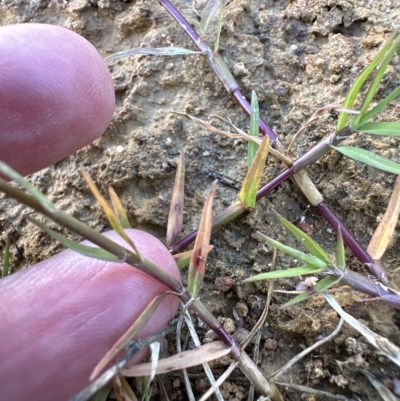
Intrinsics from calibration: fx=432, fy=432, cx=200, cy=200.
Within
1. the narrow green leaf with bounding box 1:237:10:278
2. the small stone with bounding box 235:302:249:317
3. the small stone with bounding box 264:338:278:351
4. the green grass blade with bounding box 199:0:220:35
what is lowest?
the small stone with bounding box 264:338:278:351

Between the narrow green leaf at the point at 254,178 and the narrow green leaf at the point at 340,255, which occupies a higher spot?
the narrow green leaf at the point at 254,178

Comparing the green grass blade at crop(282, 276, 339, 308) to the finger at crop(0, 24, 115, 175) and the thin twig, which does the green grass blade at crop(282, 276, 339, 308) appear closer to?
the thin twig

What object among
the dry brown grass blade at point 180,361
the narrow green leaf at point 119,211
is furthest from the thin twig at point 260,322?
the narrow green leaf at point 119,211

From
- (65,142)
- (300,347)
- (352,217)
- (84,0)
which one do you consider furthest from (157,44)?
(300,347)

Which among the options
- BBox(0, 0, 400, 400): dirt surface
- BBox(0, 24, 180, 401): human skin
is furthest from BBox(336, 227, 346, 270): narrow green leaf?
BBox(0, 24, 180, 401): human skin

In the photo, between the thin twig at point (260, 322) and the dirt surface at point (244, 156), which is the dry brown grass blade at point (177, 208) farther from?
the thin twig at point (260, 322)
